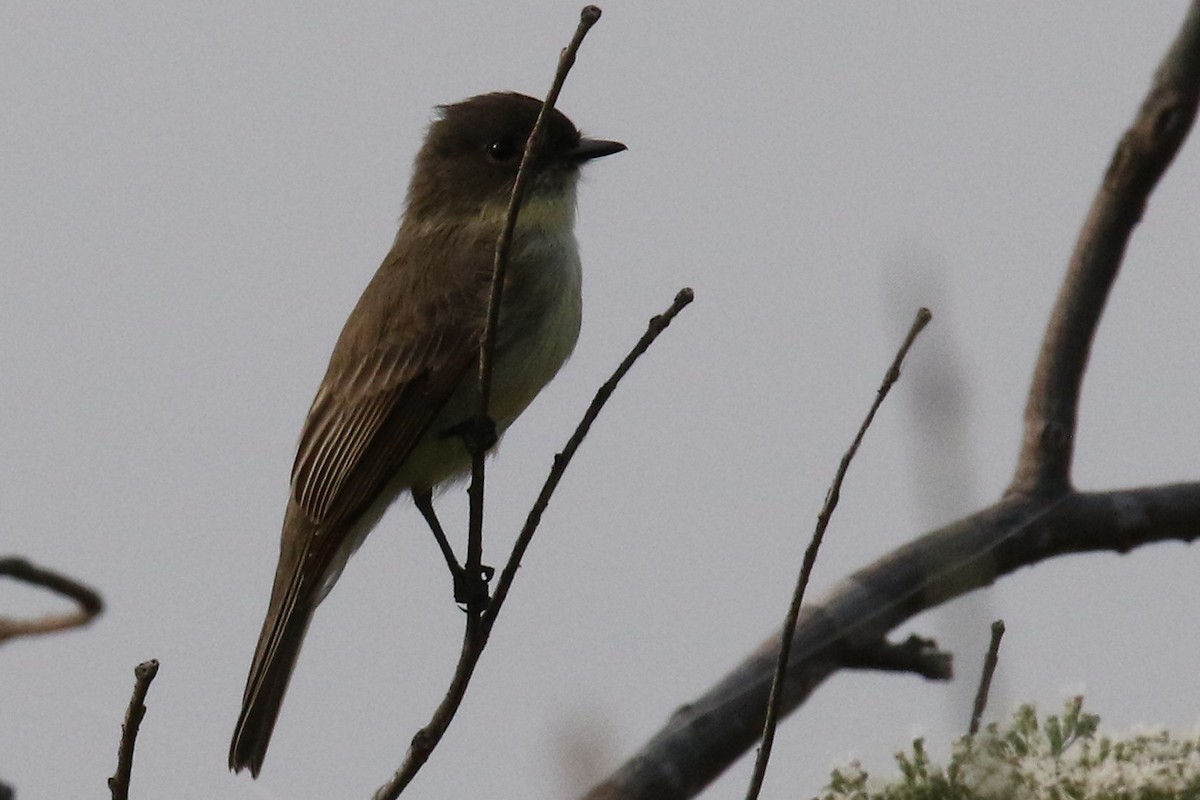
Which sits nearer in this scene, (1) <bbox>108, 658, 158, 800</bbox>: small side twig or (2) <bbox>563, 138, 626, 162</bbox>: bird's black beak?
(1) <bbox>108, 658, 158, 800</bbox>: small side twig

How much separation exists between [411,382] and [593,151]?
1.29m

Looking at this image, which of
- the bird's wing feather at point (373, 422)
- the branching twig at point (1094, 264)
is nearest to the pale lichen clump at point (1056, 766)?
the branching twig at point (1094, 264)

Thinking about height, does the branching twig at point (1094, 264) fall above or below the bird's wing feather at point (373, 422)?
below

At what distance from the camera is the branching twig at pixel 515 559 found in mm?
3156

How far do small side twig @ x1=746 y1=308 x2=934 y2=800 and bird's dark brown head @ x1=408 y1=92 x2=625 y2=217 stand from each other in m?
3.38

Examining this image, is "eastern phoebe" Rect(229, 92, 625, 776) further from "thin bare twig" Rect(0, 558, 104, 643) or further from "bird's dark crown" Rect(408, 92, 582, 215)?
"thin bare twig" Rect(0, 558, 104, 643)

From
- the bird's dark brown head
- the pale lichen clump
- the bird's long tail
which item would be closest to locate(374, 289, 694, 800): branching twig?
the pale lichen clump

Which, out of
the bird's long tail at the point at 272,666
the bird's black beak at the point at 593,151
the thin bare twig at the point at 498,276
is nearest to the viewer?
the thin bare twig at the point at 498,276

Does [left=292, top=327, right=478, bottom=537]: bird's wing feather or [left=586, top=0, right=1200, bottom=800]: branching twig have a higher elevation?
[left=292, top=327, right=478, bottom=537]: bird's wing feather

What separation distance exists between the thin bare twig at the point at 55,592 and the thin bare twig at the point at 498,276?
1.61 meters

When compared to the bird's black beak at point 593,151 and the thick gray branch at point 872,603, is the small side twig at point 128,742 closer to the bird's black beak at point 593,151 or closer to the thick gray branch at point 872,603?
the thick gray branch at point 872,603

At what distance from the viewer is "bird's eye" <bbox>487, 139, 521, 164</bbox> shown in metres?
6.51

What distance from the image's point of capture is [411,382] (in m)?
5.47

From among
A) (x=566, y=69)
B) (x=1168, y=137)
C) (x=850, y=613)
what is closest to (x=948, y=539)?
(x=850, y=613)
